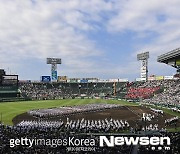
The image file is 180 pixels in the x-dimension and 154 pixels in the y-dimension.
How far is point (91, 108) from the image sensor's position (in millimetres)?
64062

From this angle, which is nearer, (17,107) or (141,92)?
(17,107)

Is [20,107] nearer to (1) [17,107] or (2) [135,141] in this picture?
(1) [17,107]

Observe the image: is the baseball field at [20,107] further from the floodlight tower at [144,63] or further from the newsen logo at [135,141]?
the floodlight tower at [144,63]

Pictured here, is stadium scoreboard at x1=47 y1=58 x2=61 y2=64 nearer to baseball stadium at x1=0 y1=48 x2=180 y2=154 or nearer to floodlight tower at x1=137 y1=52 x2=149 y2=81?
baseball stadium at x1=0 y1=48 x2=180 y2=154

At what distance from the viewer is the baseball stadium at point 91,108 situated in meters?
25.9

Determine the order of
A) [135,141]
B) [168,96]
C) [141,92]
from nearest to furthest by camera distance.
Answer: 1. [135,141]
2. [168,96]
3. [141,92]

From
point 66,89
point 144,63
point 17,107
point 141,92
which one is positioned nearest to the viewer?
point 17,107

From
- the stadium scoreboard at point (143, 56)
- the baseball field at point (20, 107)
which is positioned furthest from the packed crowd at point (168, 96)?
the stadium scoreboard at point (143, 56)

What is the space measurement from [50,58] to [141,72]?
45345 mm

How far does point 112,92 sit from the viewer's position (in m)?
127

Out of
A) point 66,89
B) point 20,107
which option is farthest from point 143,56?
point 20,107

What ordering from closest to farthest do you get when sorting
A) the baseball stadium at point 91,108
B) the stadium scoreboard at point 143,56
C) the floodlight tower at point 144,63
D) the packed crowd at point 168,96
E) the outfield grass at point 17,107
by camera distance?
the baseball stadium at point 91,108 → the outfield grass at point 17,107 → the packed crowd at point 168,96 → the stadium scoreboard at point 143,56 → the floodlight tower at point 144,63

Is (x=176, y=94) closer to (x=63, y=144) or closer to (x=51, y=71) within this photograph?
(x=63, y=144)

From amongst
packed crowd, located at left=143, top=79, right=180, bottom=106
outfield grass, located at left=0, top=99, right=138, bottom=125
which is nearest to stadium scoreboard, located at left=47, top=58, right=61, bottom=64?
outfield grass, located at left=0, top=99, right=138, bottom=125
